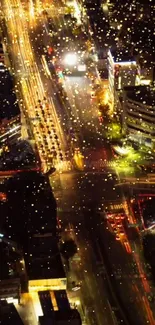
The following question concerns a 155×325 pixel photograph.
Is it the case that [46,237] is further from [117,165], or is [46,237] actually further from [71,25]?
[71,25]

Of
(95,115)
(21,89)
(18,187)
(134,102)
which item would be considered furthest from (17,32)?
(18,187)

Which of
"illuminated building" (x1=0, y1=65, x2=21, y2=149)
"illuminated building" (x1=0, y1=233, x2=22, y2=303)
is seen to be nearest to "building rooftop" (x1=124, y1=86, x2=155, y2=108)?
"illuminated building" (x1=0, y1=65, x2=21, y2=149)

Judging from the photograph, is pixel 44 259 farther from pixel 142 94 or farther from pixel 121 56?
pixel 121 56

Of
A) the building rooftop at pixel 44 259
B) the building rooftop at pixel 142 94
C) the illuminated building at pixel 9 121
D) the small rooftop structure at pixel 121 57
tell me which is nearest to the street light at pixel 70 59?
the small rooftop structure at pixel 121 57

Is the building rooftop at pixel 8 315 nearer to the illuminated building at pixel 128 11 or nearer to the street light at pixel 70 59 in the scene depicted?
the street light at pixel 70 59

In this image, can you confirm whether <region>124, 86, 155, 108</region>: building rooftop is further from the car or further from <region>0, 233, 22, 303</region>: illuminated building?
<region>0, 233, 22, 303</region>: illuminated building

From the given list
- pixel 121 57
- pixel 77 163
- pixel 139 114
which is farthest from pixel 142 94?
pixel 77 163
